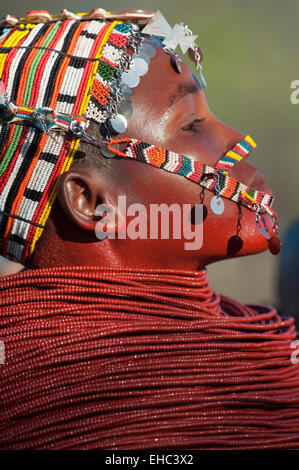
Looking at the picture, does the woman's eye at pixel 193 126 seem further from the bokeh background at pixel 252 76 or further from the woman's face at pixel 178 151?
the bokeh background at pixel 252 76

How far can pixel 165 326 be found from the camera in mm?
1757

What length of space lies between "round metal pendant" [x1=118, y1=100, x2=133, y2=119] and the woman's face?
0.06 feet

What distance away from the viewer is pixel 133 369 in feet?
5.42

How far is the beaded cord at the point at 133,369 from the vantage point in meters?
1.56

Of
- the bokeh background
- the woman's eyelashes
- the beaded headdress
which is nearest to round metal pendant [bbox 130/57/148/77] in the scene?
the beaded headdress

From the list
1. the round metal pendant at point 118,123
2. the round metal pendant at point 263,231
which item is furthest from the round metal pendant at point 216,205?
the round metal pendant at point 118,123

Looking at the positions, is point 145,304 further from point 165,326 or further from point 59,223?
point 59,223

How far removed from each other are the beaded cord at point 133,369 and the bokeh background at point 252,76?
3.27 meters

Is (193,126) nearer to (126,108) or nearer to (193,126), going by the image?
(193,126)

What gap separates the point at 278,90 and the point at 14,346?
4.83 meters

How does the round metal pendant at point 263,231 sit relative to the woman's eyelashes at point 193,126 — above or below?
below

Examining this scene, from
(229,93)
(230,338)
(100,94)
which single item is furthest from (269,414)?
(229,93)

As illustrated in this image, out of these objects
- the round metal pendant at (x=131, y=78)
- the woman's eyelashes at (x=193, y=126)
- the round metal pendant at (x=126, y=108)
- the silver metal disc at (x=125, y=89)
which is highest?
the round metal pendant at (x=131, y=78)

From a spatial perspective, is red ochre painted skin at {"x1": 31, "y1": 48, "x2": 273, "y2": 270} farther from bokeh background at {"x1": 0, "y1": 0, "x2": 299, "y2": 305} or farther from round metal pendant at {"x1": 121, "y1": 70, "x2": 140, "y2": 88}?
bokeh background at {"x1": 0, "y1": 0, "x2": 299, "y2": 305}
